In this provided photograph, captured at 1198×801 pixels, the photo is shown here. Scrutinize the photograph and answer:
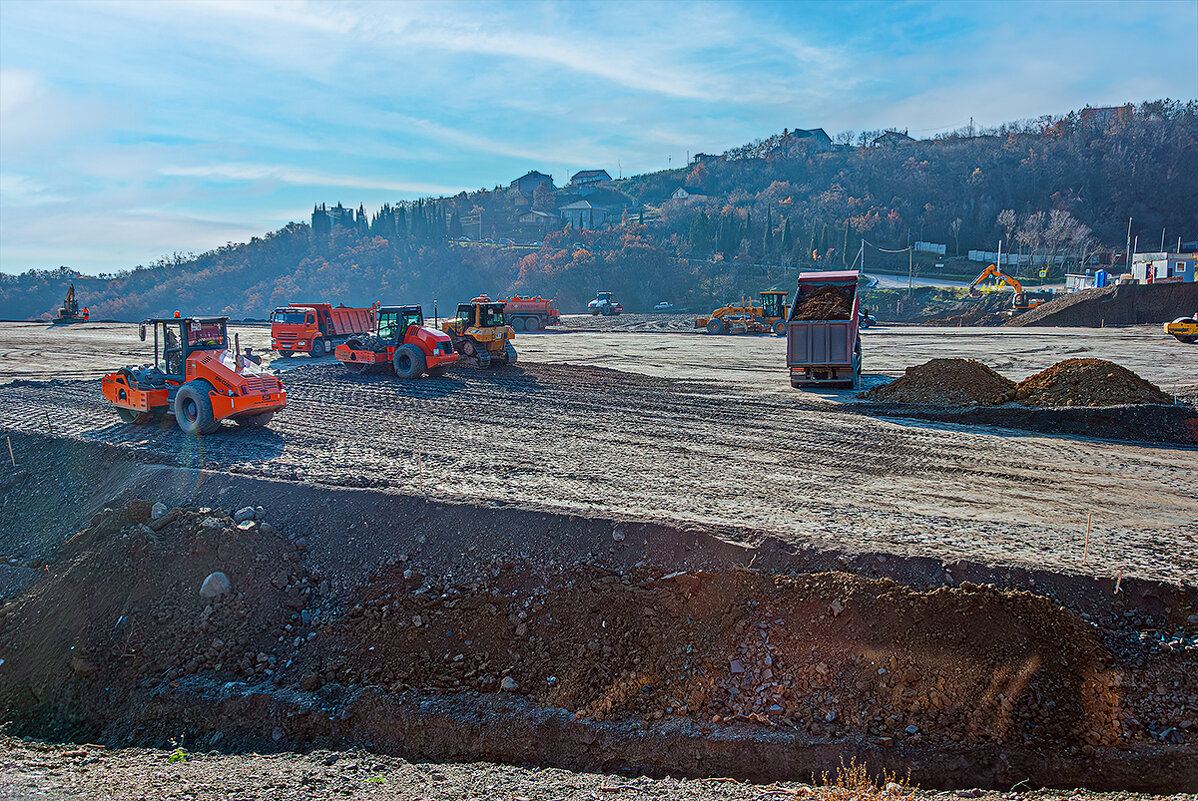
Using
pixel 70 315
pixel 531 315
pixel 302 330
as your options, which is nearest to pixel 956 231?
pixel 531 315

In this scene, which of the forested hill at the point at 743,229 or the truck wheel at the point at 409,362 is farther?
the forested hill at the point at 743,229

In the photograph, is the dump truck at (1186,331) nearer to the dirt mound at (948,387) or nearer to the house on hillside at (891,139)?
the dirt mound at (948,387)

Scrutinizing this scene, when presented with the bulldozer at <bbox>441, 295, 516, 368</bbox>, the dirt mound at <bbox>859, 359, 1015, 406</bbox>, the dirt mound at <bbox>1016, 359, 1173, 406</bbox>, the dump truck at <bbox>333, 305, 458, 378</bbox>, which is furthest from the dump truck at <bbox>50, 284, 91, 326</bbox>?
the dirt mound at <bbox>1016, 359, 1173, 406</bbox>

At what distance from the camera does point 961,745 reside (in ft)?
17.3

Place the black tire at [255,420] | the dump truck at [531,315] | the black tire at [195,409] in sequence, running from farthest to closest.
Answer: the dump truck at [531,315] < the black tire at [255,420] < the black tire at [195,409]

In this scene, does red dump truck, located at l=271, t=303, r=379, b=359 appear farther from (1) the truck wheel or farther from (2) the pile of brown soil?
(2) the pile of brown soil

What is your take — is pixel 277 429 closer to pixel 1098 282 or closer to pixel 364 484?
pixel 364 484

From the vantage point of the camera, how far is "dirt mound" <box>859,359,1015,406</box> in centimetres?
1516

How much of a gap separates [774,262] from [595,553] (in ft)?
265

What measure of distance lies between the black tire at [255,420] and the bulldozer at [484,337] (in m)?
9.20

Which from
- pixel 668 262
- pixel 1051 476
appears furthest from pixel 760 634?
pixel 668 262

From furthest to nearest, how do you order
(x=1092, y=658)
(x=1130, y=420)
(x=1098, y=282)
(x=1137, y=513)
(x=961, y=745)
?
(x=1098, y=282), (x=1130, y=420), (x=1137, y=513), (x=1092, y=658), (x=961, y=745)

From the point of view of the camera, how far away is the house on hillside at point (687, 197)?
122625 mm

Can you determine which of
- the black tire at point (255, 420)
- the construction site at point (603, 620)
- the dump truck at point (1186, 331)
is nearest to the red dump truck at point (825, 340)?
the construction site at point (603, 620)
